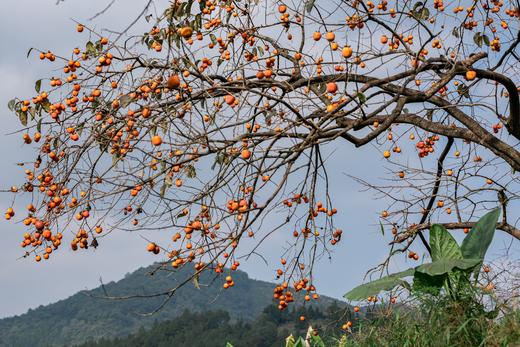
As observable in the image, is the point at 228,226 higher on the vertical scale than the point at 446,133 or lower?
lower

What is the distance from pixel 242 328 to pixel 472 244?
27.8m

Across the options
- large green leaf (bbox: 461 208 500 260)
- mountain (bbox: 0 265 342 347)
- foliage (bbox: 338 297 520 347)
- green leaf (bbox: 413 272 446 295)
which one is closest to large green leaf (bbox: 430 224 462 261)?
large green leaf (bbox: 461 208 500 260)

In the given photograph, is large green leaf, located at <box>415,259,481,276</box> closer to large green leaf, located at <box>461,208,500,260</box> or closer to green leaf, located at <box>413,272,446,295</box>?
green leaf, located at <box>413,272,446,295</box>

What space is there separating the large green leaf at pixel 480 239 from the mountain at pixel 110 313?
47.9m

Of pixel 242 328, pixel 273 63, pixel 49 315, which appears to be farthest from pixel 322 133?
pixel 49 315

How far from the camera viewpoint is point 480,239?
4.79 m

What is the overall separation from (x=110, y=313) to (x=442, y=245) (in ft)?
178

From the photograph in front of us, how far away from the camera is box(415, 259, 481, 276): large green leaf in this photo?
4059 mm

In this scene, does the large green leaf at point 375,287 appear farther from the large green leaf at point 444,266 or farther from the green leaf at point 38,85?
the green leaf at point 38,85

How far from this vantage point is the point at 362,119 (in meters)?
5.27

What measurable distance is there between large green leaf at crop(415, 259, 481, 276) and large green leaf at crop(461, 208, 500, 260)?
61cm

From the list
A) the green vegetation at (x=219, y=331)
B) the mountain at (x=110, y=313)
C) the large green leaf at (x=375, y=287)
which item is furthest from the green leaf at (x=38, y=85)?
the mountain at (x=110, y=313)

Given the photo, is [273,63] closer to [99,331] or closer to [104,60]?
[104,60]

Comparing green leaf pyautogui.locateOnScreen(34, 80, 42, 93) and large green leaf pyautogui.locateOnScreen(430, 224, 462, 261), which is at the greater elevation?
green leaf pyautogui.locateOnScreen(34, 80, 42, 93)
